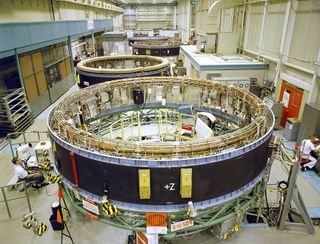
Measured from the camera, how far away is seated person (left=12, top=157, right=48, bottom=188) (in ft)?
27.2

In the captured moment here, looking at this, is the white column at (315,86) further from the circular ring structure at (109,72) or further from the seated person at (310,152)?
the circular ring structure at (109,72)

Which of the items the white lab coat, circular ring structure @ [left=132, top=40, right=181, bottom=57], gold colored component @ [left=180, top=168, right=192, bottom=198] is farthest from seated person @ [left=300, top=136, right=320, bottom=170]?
circular ring structure @ [left=132, top=40, right=181, bottom=57]

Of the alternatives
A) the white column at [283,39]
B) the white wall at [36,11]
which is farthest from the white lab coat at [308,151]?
the white wall at [36,11]

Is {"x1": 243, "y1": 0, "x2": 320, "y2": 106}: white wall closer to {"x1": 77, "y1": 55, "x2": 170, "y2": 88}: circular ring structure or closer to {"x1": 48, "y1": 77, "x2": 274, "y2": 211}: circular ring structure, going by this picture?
{"x1": 48, "y1": 77, "x2": 274, "y2": 211}: circular ring structure

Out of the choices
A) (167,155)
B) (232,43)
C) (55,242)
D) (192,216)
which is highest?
(232,43)

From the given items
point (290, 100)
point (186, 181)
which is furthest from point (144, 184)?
point (290, 100)

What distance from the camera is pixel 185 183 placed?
5.34 metres

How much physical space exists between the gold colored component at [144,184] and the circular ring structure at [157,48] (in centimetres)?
2184

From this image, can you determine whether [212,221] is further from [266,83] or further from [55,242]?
[266,83]

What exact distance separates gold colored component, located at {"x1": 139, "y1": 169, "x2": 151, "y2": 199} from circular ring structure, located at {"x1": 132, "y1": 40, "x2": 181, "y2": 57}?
71.7ft

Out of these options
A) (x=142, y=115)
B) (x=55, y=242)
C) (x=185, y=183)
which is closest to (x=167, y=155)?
(x=185, y=183)

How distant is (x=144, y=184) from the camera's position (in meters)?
5.38

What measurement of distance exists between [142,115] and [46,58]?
401 inches

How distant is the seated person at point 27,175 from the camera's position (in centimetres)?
830
